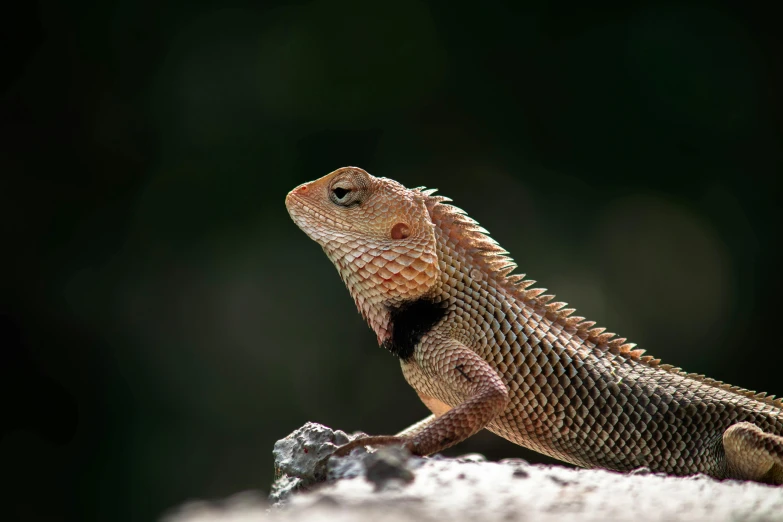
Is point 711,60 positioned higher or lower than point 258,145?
higher

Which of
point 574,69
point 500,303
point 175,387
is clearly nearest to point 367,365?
point 175,387

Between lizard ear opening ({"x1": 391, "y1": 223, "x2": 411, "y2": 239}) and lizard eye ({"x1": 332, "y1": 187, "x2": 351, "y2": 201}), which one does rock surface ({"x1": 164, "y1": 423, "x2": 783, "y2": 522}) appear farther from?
lizard eye ({"x1": 332, "y1": 187, "x2": 351, "y2": 201})

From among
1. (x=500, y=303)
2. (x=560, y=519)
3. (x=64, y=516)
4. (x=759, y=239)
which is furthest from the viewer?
(x=759, y=239)

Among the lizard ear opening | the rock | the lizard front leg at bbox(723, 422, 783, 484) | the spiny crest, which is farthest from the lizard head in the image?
the lizard front leg at bbox(723, 422, 783, 484)

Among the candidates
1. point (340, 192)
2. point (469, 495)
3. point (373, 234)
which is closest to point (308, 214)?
point (340, 192)

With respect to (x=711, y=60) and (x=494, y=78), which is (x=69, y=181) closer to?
(x=494, y=78)

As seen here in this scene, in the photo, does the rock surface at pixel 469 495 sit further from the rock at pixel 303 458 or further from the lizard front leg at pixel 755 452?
the lizard front leg at pixel 755 452
